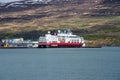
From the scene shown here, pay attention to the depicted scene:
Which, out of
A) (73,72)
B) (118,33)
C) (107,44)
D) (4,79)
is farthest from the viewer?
(118,33)

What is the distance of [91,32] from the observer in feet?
644

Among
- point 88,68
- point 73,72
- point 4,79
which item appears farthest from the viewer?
point 88,68

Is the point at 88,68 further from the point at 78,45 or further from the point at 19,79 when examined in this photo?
the point at 78,45

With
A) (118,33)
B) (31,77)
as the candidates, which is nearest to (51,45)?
(118,33)

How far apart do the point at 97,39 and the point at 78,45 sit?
18.9 metres

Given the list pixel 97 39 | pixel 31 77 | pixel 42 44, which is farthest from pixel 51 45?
pixel 31 77

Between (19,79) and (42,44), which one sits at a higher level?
(19,79)

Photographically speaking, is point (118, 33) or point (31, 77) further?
point (118, 33)

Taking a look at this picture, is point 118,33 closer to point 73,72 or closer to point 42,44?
point 42,44

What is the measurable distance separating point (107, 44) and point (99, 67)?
105 meters

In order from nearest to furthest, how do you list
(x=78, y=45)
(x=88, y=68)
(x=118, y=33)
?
(x=88, y=68)
(x=78, y=45)
(x=118, y=33)

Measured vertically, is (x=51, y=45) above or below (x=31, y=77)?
below

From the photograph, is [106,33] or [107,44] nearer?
[107,44]

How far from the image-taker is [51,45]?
6206 inches
